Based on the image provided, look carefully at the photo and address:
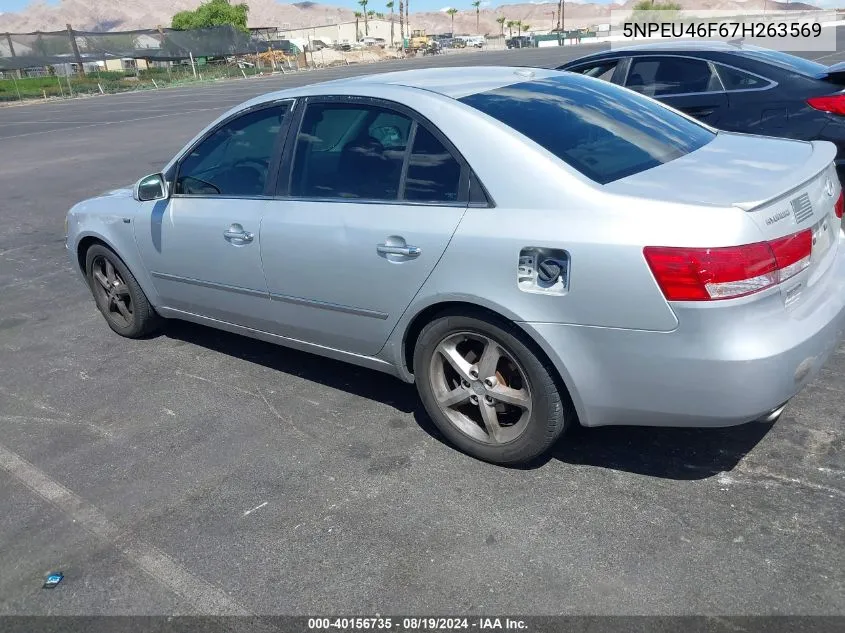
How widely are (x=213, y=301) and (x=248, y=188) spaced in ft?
2.38

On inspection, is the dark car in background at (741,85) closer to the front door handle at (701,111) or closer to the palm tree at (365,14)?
the front door handle at (701,111)

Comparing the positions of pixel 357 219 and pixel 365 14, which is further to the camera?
pixel 365 14

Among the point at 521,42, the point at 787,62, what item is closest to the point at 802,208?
the point at 787,62

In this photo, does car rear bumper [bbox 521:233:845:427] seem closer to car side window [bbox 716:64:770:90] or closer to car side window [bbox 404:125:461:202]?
car side window [bbox 404:125:461:202]

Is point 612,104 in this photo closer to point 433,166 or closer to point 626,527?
point 433,166

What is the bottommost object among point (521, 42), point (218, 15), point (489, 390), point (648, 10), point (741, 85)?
point (521, 42)

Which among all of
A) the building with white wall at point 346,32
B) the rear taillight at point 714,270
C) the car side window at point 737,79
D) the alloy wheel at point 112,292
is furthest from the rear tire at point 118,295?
the building with white wall at point 346,32

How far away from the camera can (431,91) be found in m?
3.63

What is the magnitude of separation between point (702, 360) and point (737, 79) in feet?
16.9

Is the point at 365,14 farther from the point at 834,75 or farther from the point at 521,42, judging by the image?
the point at 834,75

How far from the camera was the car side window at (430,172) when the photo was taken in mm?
3348

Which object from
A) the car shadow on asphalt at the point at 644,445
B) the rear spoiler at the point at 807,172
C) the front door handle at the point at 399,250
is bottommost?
the car shadow on asphalt at the point at 644,445

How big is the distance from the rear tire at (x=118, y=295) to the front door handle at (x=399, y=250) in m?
2.29

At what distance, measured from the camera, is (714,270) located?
268 centimetres
